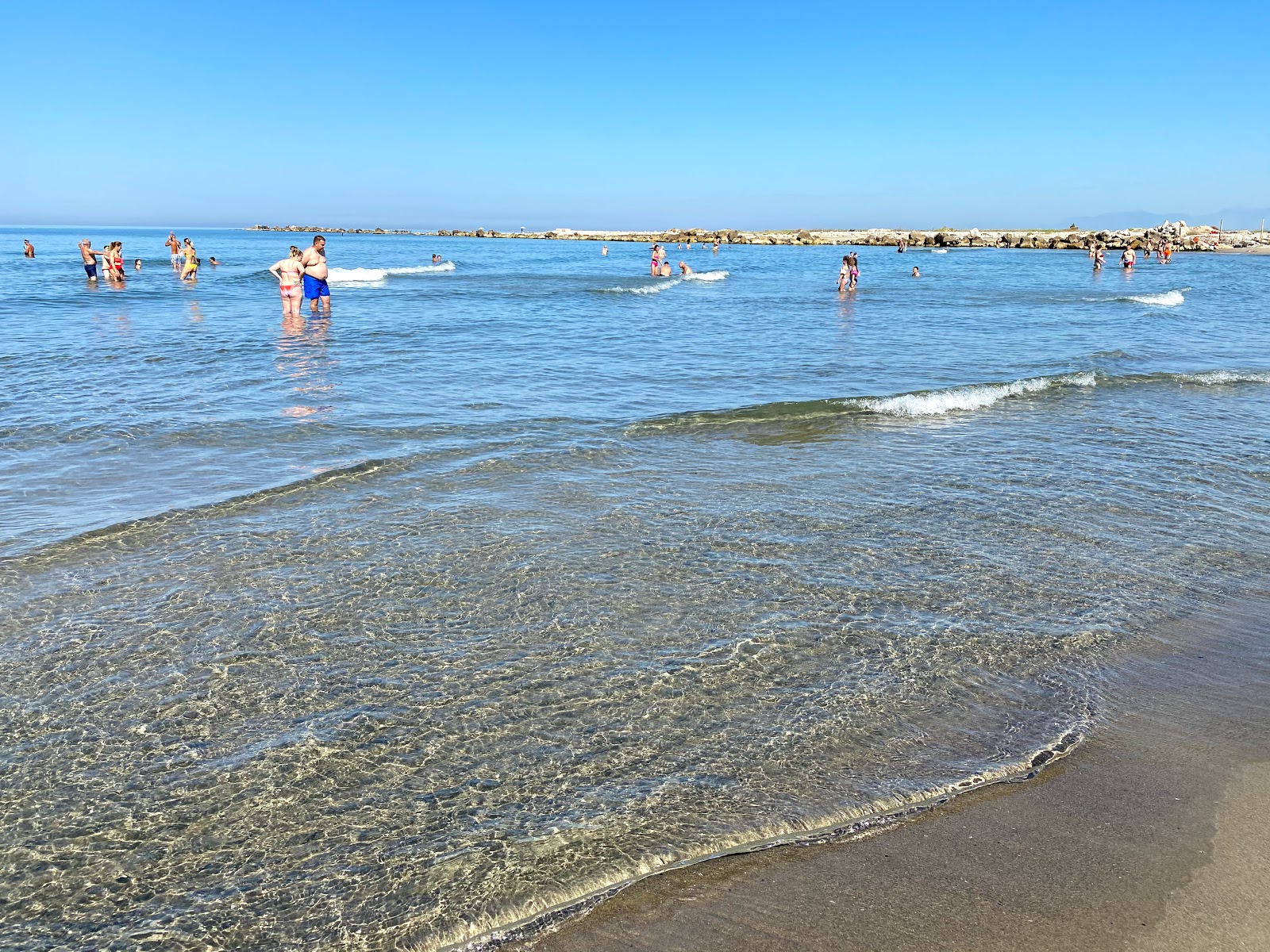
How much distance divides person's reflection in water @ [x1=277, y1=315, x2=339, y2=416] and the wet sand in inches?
389

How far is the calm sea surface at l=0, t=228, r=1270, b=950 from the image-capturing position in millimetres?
3447

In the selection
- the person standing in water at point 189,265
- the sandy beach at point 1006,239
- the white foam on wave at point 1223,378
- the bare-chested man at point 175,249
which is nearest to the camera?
the white foam on wave at point 1223,378

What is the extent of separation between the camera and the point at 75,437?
1012cm

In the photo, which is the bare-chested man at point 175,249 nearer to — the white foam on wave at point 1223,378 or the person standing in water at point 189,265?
the person standing in water at point 189,265

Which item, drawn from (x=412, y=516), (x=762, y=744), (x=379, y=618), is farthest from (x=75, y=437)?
(x=762, y=744)

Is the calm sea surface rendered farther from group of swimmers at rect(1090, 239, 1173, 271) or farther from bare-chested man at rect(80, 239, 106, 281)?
group of swimmers at rect(1090, 239, 1173, 271)

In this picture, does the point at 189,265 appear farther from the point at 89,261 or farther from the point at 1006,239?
the point at 1006,239

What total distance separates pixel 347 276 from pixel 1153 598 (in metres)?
45.0

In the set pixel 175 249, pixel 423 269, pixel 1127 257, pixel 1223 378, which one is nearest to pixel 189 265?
pixel 175 249

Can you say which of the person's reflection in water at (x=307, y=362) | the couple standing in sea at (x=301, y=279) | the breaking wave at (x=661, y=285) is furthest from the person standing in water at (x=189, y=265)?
the breaking wave at (x=661, y=285)

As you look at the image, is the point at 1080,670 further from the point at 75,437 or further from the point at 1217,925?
the point at 75,437

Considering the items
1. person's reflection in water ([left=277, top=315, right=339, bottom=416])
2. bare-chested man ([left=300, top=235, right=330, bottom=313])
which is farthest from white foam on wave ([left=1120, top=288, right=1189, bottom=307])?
person's reflection in water ([left=277, top=315, right=339, bottom=416])

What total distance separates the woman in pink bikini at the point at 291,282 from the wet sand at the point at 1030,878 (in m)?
23.7

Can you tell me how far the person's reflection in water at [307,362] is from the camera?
12.4 m
